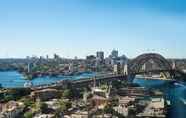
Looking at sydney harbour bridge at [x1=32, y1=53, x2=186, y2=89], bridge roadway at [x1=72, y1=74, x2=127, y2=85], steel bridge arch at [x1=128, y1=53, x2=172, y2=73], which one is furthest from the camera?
steel bridge arch at [x1=128, y1=53, x2=172, y2=73]

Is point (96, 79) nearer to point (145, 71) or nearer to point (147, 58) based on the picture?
point (145, 71)

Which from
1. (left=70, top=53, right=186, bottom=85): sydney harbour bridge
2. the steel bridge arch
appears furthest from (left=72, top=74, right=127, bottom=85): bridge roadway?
the steel bridge arch

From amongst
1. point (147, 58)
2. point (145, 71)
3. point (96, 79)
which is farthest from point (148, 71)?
point (96, 79)

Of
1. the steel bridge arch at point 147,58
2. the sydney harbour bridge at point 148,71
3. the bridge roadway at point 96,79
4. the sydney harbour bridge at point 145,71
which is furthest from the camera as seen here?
the steel bridge arch at point 147,58

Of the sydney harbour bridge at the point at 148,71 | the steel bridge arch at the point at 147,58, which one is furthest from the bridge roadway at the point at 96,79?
the steel bridge arch at the point at 147,58

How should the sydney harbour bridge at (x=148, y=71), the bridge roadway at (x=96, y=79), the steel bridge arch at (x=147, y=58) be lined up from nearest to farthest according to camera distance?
the bridge roadway at (x=96, y=79), the sydney harbour bridge at (x=148, y=71), the steel bridge arch at (x=147, y=58)

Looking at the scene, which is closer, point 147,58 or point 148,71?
point 148,71

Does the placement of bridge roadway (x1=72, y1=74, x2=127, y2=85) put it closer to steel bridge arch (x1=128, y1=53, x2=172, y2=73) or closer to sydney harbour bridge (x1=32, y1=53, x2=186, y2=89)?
sydney harbour bridge (x1=32, y1=53, x2=186, y2=89)

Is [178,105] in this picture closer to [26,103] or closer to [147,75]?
[26,103]

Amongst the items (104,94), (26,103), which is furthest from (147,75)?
(26,103)

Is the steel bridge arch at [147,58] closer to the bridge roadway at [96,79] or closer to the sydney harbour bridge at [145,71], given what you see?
the sydney harbour bridge at [145,71]

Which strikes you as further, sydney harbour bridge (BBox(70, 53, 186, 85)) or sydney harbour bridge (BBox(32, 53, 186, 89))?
sydney harbour bridge (BBox(70, 53, 186, 85))
